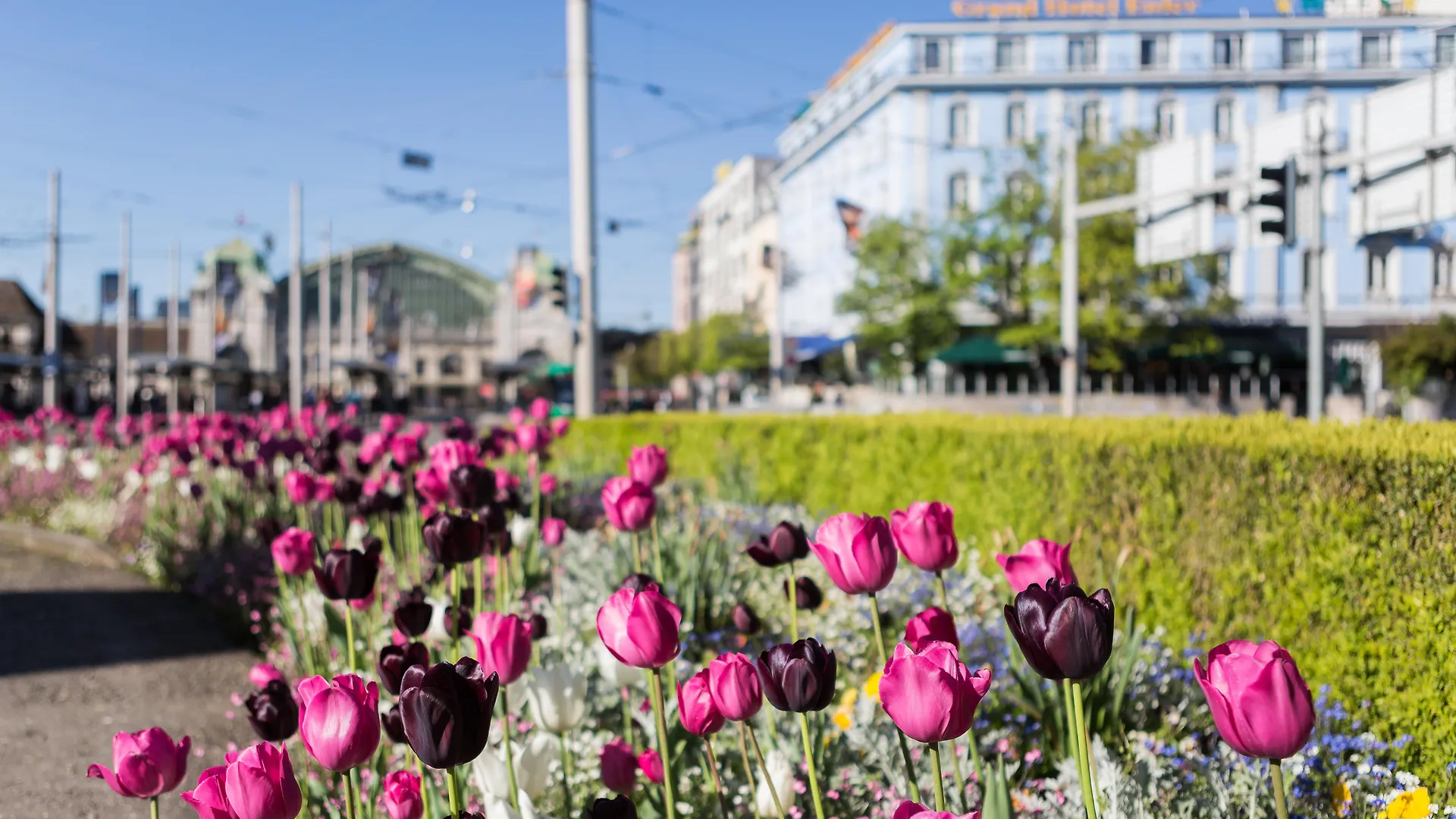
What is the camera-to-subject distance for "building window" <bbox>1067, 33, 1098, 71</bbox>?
148ft

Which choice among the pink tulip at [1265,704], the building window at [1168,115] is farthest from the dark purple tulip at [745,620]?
the building window at [1168,115]

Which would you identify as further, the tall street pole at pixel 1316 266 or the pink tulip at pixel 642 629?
the tall street pole at pixel 1316 266

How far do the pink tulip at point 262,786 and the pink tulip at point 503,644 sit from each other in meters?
0.61

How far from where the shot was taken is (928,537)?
246 cm

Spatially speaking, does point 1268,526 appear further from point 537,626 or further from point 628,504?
point 537,626

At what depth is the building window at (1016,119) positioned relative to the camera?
4559 centimetres

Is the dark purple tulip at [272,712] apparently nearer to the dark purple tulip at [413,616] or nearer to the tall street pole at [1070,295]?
the dark purple tulip at [413,616]

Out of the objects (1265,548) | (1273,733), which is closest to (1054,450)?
(1265,548)

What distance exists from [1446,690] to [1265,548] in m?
0.93

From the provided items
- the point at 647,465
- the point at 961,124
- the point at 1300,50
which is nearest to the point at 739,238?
the point at 961,124

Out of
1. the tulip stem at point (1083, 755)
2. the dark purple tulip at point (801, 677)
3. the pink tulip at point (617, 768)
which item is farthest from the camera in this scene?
the pink tulip at point (617, 768)

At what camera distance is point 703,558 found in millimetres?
5449

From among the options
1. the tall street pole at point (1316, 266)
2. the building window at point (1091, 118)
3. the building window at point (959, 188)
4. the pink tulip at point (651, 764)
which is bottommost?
the pink tulip at point (651, 764)

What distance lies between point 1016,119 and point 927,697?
46953 millimetres
